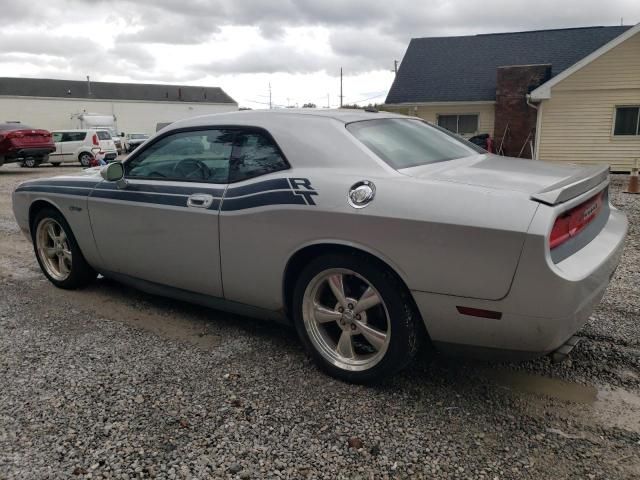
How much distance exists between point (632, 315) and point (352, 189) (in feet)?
8.33

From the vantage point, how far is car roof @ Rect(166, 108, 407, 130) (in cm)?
329

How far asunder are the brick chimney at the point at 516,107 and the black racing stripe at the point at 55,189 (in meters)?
16.4

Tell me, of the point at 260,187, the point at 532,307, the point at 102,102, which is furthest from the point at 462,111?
the point at 102,102

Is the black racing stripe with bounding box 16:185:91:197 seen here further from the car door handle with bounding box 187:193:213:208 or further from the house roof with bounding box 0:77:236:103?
the house roof with bounding box 0:77:236:103

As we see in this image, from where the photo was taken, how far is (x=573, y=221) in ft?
8.39

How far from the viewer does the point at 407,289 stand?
269cm

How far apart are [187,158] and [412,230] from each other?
1858mm

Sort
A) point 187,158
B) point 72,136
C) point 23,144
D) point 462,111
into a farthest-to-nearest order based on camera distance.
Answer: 1. point 72,136
2. point 462,111
3. point 23,144
4. point 187,158

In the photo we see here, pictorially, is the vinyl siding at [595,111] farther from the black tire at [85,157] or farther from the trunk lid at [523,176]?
the black tire at [85,157]

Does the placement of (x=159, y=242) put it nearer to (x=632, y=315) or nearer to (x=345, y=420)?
(x=345, y=420)

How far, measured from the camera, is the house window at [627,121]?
16094 mm

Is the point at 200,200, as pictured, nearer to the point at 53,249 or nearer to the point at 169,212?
the point at 169,212

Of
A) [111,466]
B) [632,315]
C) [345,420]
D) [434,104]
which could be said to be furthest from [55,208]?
[434,104]

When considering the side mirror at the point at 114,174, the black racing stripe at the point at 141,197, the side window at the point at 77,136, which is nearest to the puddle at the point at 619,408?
the black racing stripe at the point at 141,197
